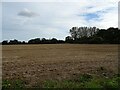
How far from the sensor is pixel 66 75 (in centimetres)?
1306

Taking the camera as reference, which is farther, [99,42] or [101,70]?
[99,42]

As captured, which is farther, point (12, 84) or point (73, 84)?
point (73, 84)

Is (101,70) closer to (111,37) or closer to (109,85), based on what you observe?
(109,85)

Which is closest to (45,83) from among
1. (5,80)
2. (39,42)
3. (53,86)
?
(53,86)

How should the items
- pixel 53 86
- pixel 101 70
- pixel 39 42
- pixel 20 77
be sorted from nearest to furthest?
pixel 53 86 → pixel 20 77 → pixel 101 70 → pixel 39 42

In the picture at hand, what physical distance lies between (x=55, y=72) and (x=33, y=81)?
243 centimetres

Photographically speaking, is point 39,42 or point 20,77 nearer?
point 20,77

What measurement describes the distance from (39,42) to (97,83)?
72.3 meters

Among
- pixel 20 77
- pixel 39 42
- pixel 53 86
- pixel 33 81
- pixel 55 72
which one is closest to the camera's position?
pixel 53 86

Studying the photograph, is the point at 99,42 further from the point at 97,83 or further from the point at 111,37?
the point at 97,83

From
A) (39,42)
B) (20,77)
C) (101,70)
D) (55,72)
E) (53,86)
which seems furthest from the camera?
(39,42)

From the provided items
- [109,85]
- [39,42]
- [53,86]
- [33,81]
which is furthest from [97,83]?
[39,42]

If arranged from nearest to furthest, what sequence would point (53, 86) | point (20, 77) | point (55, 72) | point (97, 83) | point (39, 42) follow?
point (53, 86) < point (97, 83) < point (20, 77) < point (55, 72) < point (39, 42)

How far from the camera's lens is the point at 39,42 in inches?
3255
